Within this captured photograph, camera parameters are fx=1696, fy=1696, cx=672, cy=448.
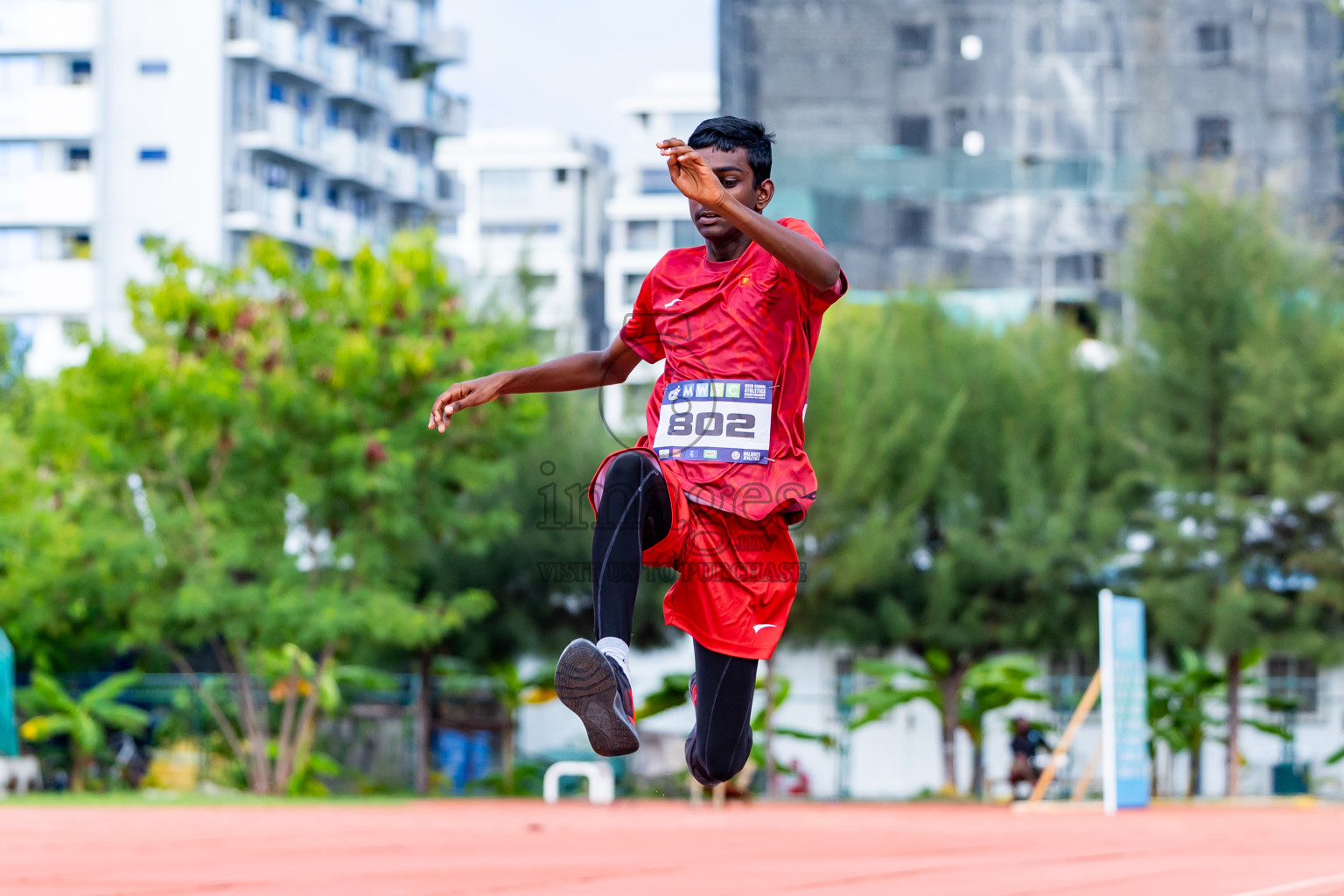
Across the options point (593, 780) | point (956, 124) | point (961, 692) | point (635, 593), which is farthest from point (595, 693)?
point (956, 124)

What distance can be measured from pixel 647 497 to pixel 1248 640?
18.8 m

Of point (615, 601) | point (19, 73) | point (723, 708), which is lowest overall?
point (723, 708)

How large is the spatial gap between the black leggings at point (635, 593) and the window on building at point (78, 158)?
49.7 meters

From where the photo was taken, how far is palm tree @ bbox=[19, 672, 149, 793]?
69.1 ft

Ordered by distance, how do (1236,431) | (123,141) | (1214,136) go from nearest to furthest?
1. (1236,431)
2. (1214,136)
3. (123,141)

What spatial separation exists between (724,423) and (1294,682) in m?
25.7

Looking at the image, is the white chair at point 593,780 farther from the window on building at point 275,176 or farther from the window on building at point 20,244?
the window on building at point 275,176

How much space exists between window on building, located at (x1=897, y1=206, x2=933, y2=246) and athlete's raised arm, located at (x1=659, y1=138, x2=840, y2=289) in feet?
119

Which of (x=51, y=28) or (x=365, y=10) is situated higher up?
(x=365, y=10)

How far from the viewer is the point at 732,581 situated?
16.5 feet

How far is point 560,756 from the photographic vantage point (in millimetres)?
28422

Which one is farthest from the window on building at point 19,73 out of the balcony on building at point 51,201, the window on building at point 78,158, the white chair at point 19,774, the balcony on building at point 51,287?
the white chair at point 19,774

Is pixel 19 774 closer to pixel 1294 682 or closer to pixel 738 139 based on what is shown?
pixel 738 139

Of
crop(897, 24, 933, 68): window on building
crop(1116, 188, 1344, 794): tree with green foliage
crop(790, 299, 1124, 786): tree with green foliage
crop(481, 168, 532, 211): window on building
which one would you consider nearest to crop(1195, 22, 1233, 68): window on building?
crop(897, 24, 933, 68): window on building
